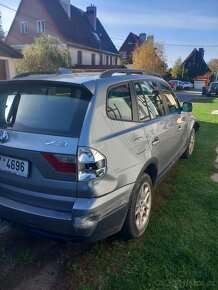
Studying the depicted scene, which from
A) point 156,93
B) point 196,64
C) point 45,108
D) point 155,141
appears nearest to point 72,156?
point 45,108

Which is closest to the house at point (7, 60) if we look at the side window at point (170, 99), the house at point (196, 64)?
the side window at point (170, 99)

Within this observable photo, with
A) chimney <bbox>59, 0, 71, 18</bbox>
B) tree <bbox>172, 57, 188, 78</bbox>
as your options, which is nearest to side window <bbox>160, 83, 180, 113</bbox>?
chimney <bbox>59, 0, 71, 18</bbox>

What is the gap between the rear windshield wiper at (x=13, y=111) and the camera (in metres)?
2.55

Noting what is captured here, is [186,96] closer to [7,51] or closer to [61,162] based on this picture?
[7,51]

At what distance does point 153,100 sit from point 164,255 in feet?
6.39

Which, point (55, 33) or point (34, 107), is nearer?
point (34, 107)

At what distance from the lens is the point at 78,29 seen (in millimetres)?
35250

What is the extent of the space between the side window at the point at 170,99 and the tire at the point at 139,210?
1573 mm

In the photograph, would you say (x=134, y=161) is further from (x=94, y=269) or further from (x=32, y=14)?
(x=32, y=14)

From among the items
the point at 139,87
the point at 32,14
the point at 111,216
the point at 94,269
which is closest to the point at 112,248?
the point at 94,269

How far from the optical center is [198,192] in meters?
4.21

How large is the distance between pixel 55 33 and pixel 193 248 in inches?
1279

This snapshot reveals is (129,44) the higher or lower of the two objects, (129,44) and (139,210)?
the higher

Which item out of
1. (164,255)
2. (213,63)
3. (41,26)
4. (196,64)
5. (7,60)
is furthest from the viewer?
(213,63)
